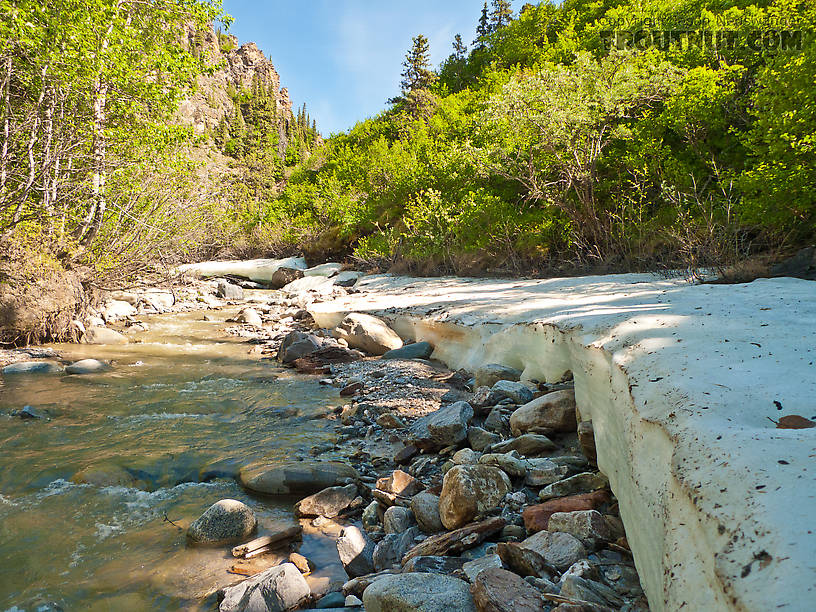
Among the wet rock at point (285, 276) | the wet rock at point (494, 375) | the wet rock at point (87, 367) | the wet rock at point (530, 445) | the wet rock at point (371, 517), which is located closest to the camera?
the wet rock at point (371, 517)

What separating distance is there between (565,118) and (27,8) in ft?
34.5

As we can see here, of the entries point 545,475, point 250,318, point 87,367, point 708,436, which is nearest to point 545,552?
point 545,475

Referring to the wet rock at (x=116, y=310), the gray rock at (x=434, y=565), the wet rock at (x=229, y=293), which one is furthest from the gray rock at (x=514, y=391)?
the wet rock at (x=229, y=293)

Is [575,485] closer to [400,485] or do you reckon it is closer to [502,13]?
[400,485]

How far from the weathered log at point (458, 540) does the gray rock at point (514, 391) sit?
6.23 feet

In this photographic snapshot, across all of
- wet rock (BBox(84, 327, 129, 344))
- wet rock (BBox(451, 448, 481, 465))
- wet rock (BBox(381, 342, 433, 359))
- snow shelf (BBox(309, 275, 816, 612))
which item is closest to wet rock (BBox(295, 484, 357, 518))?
wet rock (BBox(451, 448, 481, 465))

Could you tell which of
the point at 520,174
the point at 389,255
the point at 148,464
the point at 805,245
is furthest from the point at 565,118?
the point at 148,464

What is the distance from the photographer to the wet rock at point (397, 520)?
291cm

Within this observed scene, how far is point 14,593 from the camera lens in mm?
2514

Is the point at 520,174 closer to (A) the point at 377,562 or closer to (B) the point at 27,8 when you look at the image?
(B) the point at 27,8

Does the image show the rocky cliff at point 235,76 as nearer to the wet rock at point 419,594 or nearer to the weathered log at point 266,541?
the weathered log at point 266,541

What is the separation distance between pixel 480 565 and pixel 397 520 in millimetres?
927

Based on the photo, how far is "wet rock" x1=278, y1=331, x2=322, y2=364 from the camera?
8047mm

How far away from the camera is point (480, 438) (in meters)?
3.78
